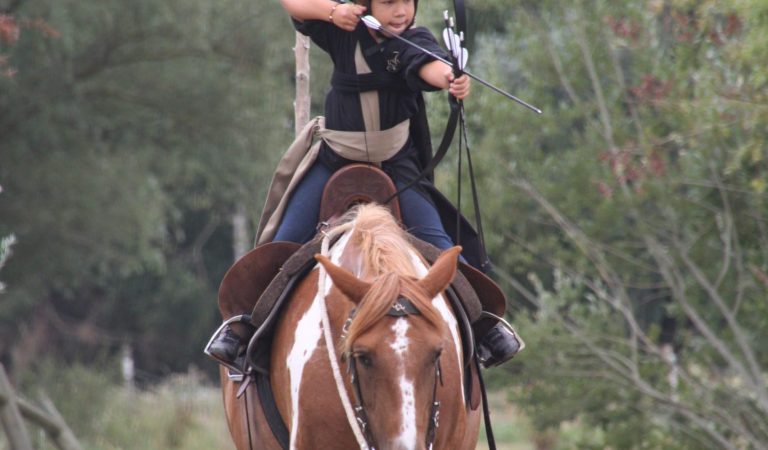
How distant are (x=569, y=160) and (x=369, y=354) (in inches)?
320

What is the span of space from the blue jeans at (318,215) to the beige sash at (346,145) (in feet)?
0.23

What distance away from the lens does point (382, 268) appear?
4.97 meters

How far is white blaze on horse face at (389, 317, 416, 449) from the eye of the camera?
14.7 feet

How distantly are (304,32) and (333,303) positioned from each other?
1500 millimetres

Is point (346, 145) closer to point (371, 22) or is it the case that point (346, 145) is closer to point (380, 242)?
point (371, 22)

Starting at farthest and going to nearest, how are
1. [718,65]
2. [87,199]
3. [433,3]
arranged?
[87,199] → [433,3] → [718,65]

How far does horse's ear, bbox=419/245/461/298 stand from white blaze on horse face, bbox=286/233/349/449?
1.58 ft

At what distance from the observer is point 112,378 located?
2066 centimetres

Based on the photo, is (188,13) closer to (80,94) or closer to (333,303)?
(80,94)

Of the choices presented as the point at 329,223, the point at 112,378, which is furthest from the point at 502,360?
the point at 112,378

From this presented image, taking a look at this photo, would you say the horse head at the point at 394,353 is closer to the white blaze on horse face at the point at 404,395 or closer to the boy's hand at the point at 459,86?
the white blaze on horse face at the point at 404,395

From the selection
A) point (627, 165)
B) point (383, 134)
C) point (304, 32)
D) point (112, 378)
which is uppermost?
point (304, 32)

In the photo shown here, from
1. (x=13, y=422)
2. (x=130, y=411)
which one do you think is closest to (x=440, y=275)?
(x=13, y=422)

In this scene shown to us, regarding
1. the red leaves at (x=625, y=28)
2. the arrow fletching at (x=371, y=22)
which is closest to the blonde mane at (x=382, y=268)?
the arrow fletching at (x=371, y=22)
